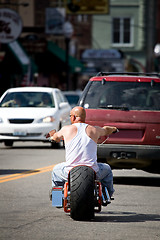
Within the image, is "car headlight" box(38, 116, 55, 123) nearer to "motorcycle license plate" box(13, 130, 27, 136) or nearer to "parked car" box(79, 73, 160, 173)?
"motorcycle license plate" box(13, 130, 27, 136)

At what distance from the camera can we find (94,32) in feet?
220

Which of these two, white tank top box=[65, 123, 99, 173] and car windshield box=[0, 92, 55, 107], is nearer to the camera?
white tank top box=[65, 123, 99, 173]

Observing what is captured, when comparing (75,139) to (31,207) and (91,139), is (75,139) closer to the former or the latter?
(91,139)

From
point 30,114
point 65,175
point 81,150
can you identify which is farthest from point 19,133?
point 81,150

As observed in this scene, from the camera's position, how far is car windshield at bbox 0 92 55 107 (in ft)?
73.0

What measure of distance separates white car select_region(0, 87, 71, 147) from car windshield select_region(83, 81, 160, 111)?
7558 millimetres

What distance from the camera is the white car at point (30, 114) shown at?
21.1 meters

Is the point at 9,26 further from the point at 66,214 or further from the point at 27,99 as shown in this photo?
the point at 66,214

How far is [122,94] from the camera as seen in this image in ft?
43.1

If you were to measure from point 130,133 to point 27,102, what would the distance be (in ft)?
33.2

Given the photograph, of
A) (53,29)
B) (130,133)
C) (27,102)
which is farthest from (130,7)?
(130,133)

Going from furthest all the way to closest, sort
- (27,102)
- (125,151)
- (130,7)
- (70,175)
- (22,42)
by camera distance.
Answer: (130,7)
(22,42)
(27,102)
(125,151)
(70,175)

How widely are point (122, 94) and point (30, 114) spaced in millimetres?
8491

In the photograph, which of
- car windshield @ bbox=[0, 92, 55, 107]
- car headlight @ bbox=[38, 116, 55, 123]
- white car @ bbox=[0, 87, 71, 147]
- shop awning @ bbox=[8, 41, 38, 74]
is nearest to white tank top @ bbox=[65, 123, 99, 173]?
white car @ bbox=[0, 87, 71, 147]
